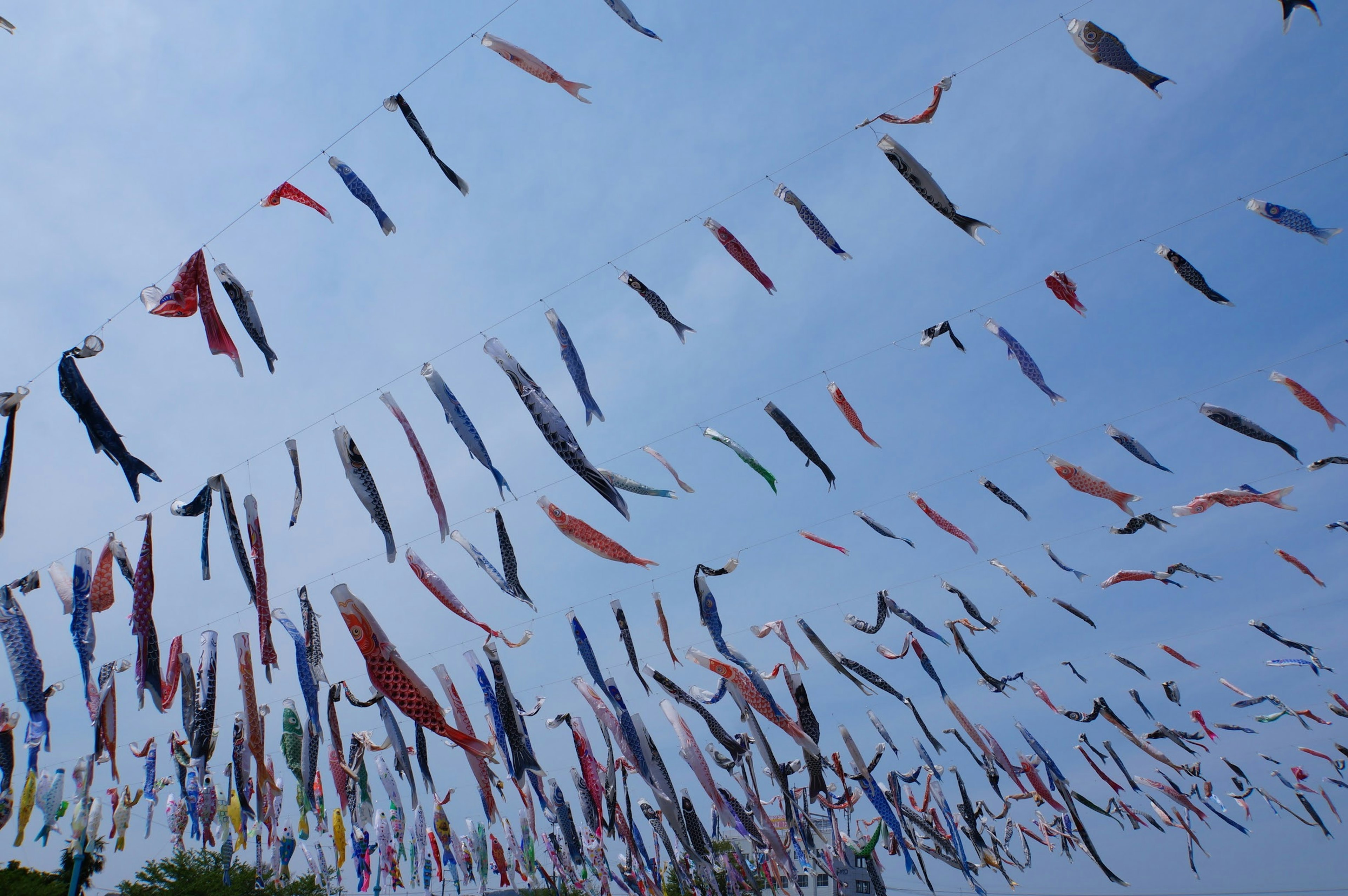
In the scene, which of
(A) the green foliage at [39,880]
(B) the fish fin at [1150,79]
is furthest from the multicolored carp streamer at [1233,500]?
(A) the green foliage at [39,880]

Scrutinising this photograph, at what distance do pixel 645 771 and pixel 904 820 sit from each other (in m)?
11.2

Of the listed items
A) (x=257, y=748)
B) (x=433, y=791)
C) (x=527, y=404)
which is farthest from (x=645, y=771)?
(x=527, y=404)

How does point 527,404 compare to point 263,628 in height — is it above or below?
above

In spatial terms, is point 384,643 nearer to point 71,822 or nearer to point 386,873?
point 71,822

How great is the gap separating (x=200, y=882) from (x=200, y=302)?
26903 millimetres

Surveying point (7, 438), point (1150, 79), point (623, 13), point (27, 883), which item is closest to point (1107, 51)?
point (1150, 79)

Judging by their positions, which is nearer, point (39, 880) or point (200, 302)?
point (200, 302)

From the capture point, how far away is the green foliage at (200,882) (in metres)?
24.3

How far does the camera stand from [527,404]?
6.70 m

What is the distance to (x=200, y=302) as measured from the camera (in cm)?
639

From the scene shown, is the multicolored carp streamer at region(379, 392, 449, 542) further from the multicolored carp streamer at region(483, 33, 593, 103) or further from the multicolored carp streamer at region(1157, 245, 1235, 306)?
the multicolored carp streamer at region(1157, 245, 1235, 306)

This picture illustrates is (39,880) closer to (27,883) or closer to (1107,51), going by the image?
(27,883)

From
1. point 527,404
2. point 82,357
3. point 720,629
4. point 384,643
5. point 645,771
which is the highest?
point 82,357

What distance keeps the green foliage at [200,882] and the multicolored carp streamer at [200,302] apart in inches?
934
